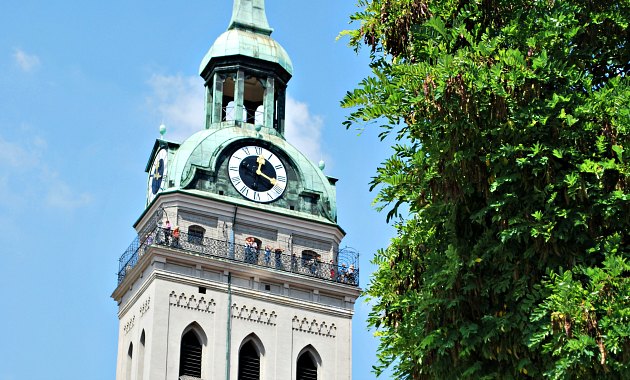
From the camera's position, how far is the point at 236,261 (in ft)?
182

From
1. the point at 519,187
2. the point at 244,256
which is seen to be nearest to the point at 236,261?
the point at 244,256

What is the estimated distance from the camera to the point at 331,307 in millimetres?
57094

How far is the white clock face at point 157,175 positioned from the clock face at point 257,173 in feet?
8.11

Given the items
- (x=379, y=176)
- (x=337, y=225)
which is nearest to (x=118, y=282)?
(x=337, y=225)

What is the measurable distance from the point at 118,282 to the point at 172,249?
4462 mm

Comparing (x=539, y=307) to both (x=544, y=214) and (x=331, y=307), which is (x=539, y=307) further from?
(x=331, y=307)

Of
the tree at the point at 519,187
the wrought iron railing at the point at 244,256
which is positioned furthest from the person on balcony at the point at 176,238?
the tree at the point at 519,187

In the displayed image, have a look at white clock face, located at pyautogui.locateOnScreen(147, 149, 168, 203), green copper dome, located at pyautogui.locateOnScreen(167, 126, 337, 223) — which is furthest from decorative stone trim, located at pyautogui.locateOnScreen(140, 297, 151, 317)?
white clock face, located at pyautogui.locateOnScreen(147, 149, 168, 203)

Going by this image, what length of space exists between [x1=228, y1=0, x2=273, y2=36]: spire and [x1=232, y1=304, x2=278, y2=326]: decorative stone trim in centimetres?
1223

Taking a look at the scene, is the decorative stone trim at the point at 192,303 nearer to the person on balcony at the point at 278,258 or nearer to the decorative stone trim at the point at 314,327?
the person on balcony at the point at 278,258

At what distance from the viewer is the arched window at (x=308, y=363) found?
56.0 metres

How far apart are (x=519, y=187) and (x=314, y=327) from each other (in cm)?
3546

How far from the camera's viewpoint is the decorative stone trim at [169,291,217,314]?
5441 centimetres

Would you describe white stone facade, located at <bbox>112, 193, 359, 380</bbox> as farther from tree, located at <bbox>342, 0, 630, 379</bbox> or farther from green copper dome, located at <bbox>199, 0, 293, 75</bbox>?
tree, located at <bbox>342, 0, 630, 379</bbox>
